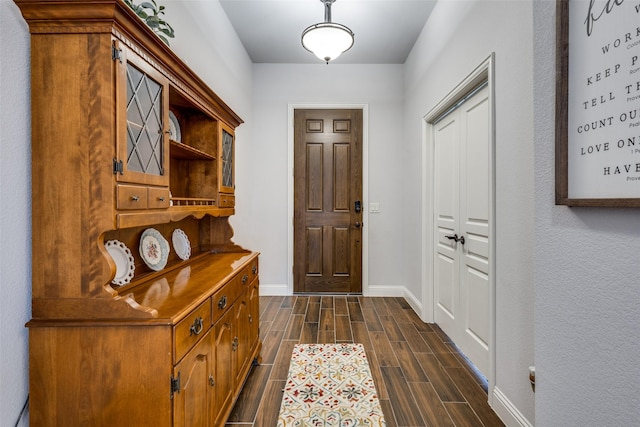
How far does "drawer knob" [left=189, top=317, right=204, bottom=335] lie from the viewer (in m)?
1.21

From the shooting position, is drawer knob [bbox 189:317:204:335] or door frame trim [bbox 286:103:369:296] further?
door frame trim [bbox 286:103:369:296]

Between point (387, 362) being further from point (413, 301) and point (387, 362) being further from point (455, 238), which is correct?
point (413, 301)

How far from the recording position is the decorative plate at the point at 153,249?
5.23ft

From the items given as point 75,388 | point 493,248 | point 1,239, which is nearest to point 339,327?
point 493,248

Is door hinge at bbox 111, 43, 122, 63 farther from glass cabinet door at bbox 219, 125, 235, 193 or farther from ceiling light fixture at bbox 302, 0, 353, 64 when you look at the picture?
ceiling light fixture at bbox 302, 0, 353, 64

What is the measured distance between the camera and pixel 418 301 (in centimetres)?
336

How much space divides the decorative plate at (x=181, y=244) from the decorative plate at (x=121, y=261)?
50 centimetres

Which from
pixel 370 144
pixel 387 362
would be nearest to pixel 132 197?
pixel 387 362

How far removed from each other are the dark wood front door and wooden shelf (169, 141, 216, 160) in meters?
2.03

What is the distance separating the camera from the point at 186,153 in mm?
1842

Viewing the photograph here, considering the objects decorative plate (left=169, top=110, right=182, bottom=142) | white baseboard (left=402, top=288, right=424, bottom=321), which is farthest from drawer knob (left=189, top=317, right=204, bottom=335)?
white baseboard (left=402, top=288, right=424, bottom=321)

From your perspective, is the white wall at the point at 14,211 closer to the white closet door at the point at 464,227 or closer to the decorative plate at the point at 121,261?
the decorative plate at the point at 121,261

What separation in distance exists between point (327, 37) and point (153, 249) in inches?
84.1

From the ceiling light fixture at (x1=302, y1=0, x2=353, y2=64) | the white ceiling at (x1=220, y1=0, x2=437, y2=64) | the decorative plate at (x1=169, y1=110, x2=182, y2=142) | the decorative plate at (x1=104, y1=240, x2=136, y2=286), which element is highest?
the white ceiling at (x1=220, y1=0, x2=437, y2=64)
